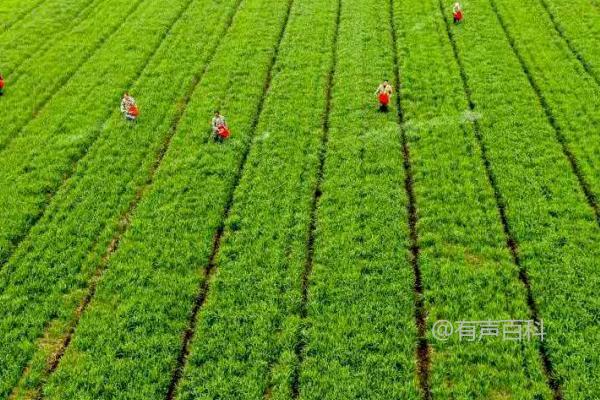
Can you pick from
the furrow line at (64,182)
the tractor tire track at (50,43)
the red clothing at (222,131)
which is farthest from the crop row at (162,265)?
the tractor tire track at (50,43)

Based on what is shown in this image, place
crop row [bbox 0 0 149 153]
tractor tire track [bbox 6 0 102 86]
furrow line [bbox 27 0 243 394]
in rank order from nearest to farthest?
furrow line [bbox 27 0 243 394] < crop row [bbox 0 0 149 153] < tractor tire track [bbox 6 0 102 86]

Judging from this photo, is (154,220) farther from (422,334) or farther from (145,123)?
(422,334)

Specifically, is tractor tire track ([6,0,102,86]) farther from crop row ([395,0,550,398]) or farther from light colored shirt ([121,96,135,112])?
crop row ([395,0,550,398])

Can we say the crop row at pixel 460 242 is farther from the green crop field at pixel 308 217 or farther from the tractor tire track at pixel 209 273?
the tractor tire track at pixel 209 273

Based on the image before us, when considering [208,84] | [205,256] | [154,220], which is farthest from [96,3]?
[205,256]

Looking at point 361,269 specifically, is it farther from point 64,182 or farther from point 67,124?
point 67,124

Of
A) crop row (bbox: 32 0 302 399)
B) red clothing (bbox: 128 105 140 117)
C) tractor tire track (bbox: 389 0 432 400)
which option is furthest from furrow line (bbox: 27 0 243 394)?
tractor tire track (bbox: 389 0 432 400)
